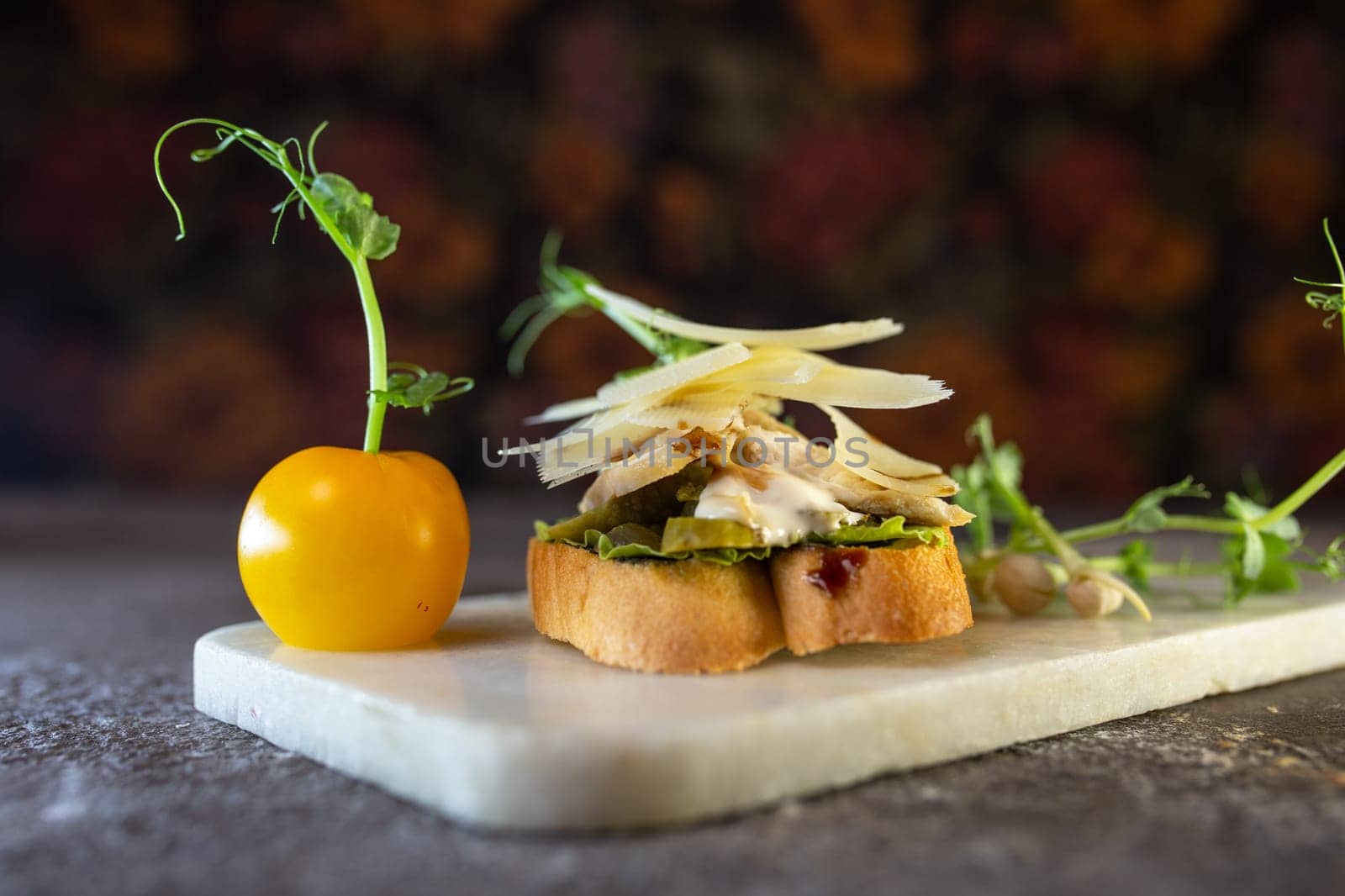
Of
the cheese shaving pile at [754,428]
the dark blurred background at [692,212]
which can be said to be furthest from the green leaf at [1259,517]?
the dark blurred background at [692,212]

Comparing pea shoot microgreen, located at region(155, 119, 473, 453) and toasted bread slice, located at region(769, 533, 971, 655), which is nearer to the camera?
toasted bread slice, located at region(769, 533, 971, 655)

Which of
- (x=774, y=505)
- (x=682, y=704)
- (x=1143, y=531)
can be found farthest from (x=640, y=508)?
(x=1143, y=531)

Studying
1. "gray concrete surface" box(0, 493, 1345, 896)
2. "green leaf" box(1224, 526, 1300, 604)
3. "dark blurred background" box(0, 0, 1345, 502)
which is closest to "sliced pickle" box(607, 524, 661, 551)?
"gray concrete surface" box(0, 493, 1345, 896)

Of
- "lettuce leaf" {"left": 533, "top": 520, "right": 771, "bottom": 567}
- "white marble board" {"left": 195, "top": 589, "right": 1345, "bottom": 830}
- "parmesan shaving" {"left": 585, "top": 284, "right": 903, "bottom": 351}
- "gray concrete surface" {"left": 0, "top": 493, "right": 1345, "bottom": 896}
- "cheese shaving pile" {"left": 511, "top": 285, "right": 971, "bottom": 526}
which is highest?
"parmesan shaving" {"left": 585, "top": 284, "right": 903, "bottom": 351}

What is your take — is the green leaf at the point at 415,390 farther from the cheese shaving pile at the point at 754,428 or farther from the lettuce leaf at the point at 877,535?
the lettuce leaf at the point at 877,535

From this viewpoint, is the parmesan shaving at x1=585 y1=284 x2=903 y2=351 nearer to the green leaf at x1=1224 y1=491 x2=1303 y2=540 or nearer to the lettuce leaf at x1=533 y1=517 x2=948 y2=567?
the lettuce leaf at x1=533 y1=517 x2=948 y2=567

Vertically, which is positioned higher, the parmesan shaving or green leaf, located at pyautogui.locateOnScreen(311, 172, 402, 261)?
green leaf, located at pyautogui.locateOnScreen(311, 172, 402, 261)
